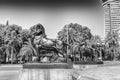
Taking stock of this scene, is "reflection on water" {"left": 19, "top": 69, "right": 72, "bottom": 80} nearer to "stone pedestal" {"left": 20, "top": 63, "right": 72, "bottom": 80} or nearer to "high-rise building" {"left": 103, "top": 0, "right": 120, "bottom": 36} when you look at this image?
"stone pedestal" {"left": 20, "top": 63, "right": 72, "bottom": 80}

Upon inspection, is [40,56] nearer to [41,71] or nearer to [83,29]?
[41,71]

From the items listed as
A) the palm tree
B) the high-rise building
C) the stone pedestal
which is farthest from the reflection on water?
the palm tree

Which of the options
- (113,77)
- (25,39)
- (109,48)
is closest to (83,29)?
(109,48)

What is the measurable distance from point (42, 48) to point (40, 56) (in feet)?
1.74

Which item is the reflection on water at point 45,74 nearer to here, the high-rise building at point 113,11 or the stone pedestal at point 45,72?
the stone pedestal at point 45,72

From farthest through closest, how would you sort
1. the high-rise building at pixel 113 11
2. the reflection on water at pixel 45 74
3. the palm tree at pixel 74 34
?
1. the palm tree at pixel 74 34
2. the high-rise building at pixel 113 11
3. the reflection on water at pixel 45 74

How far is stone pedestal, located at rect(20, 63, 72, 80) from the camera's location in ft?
37.5

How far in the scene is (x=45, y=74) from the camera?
11555 millimetres

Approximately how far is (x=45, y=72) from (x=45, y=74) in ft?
0.36

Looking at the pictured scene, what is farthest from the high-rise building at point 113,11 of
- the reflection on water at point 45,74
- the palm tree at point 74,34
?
the palm tree at point 74,34

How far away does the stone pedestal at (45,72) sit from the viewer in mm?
11438

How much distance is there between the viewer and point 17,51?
55531 millimetres

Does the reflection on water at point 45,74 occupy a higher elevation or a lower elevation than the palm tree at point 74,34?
lower

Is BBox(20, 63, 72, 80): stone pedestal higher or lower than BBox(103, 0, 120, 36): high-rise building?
lower
